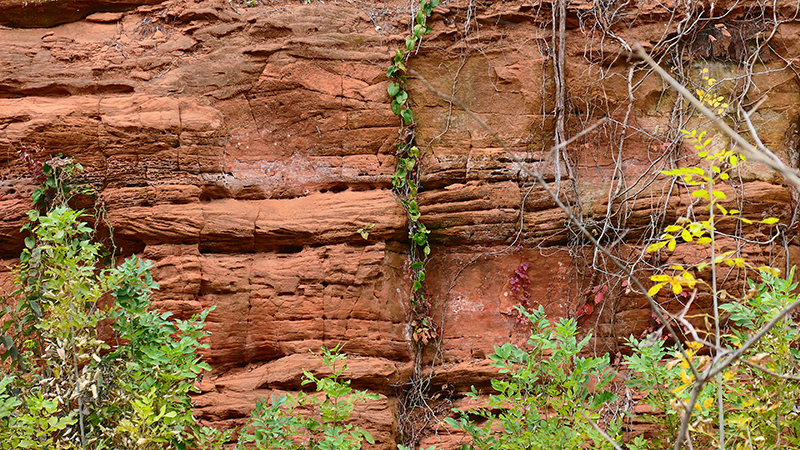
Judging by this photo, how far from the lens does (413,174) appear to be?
466 cm

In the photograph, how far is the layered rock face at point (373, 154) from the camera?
4.38m

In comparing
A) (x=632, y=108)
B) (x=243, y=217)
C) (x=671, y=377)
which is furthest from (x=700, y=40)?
(x=243, y=217)

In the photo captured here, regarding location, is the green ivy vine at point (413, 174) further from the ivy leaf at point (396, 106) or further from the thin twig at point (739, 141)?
the thin twig at point (739, 141)

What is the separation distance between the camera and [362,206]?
4438 millimetres

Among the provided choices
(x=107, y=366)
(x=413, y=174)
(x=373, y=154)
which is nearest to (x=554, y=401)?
(x=413, y=174)

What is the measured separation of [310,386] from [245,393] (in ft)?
1.47

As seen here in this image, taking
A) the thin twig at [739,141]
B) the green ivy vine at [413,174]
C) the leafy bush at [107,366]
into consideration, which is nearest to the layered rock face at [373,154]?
the green ivy vine at [413,174]

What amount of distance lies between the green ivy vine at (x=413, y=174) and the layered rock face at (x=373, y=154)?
72mm

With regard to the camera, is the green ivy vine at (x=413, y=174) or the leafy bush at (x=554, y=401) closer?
the leafy bush at (x=554, y=401)

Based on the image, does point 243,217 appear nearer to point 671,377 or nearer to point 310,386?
point 310,386

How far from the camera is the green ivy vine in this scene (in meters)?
4.53

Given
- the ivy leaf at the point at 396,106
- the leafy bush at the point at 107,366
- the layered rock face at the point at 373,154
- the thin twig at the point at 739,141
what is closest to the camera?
the thin twig at the point at 739,141

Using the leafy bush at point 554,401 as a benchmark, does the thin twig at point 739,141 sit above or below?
above

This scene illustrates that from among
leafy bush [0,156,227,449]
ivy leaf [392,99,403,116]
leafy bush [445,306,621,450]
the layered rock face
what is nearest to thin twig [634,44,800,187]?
leafy bush [445,306,621,450]
